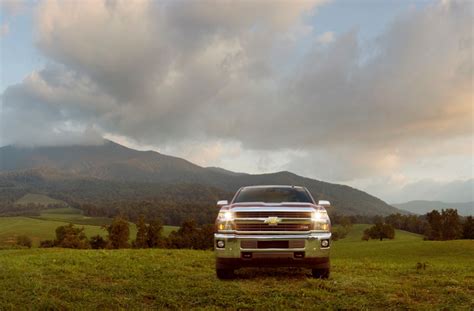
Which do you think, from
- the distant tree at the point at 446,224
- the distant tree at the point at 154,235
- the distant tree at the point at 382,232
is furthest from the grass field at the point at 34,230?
the distant tree at the point at 446,224

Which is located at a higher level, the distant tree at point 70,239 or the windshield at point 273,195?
the windshield at point 273,195

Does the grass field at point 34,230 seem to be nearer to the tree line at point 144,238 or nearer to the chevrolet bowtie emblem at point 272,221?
the tree line at point 144,238

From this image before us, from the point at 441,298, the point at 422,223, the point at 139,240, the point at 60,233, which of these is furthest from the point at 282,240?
the point at 422,223

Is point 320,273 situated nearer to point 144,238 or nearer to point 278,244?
point 278,244

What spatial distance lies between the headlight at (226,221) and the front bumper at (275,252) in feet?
0.77

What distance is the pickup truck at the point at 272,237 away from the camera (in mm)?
10367

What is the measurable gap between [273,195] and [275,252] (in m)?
2.66

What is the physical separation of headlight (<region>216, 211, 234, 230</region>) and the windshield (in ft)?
5.12

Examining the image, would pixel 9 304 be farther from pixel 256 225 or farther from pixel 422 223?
pixel 422 223

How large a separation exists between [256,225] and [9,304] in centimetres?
543

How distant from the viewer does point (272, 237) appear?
10422 mm

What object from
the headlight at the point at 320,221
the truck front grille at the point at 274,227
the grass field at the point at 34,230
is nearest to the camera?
the truck front grille at the point at 274,227

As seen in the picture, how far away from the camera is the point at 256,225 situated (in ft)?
35.1

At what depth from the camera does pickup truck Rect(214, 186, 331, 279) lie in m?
10.4
